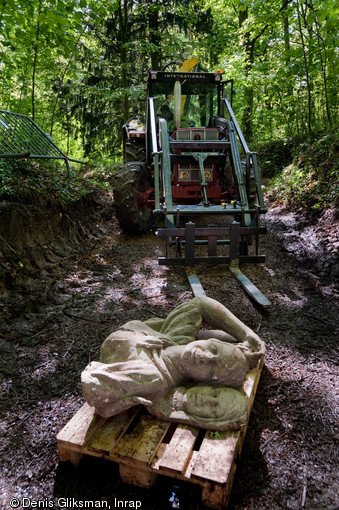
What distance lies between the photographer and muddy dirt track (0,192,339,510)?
6.30 feet

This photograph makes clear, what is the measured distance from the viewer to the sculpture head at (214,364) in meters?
2.16

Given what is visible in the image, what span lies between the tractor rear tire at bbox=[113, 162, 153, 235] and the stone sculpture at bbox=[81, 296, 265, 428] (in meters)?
3.92

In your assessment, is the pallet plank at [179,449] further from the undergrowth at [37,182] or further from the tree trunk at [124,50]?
the tree trunk at [124,50]

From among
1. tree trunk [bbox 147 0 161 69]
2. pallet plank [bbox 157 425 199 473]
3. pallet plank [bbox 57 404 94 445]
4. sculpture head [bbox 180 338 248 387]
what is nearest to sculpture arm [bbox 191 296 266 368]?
sculpture head [bbox 180 338 248 387]

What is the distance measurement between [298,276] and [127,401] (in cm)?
365

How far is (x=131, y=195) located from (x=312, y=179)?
3918 mm

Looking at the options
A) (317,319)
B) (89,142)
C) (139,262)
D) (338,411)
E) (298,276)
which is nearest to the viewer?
(338,411)

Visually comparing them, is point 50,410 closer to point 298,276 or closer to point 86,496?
point 86,496

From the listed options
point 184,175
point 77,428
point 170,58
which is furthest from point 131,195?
point 170,58

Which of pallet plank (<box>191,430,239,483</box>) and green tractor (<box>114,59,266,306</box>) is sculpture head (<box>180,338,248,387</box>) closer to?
pallet plank (<box>191,430,239,483</box>)

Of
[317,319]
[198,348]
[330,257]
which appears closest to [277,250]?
[330,257]

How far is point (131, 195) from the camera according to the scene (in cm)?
615

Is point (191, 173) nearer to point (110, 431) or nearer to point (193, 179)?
point (193, 179)

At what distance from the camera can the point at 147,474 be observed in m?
1.84
